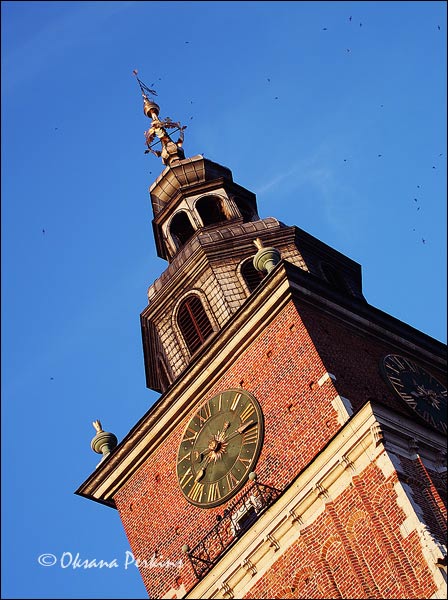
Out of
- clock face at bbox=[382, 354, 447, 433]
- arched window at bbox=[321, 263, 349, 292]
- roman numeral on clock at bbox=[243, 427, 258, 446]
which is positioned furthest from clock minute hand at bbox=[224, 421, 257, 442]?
arched window at bbox=[321, 263, 349, 292]

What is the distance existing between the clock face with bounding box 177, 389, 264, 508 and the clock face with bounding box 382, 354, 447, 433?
278 cm

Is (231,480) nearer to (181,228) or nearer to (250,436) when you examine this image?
(250,436)

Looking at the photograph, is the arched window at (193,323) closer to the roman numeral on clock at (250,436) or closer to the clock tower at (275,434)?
the clock tower at (275,434)

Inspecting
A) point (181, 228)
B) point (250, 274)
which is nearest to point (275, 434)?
point (250, 274)

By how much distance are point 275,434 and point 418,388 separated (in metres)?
3.38

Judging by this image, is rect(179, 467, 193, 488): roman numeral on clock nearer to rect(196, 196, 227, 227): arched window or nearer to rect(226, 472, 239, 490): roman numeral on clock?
rect(226, 472, 239, 490): roman numeral on clock

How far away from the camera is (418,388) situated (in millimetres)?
28719

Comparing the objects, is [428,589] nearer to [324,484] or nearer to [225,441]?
[324,484]

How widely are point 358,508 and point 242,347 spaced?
5.54m

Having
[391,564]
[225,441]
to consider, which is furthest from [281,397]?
[391,564]

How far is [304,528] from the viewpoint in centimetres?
→ 2483

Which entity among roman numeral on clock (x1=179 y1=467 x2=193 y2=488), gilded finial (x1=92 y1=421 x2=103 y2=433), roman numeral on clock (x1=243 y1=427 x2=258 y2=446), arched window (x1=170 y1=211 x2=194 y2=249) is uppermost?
arched window (x1=170 y1=211 x2=194 y2=249)

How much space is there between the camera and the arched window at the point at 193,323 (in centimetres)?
3141

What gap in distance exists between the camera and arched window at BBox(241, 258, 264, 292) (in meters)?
31.7
